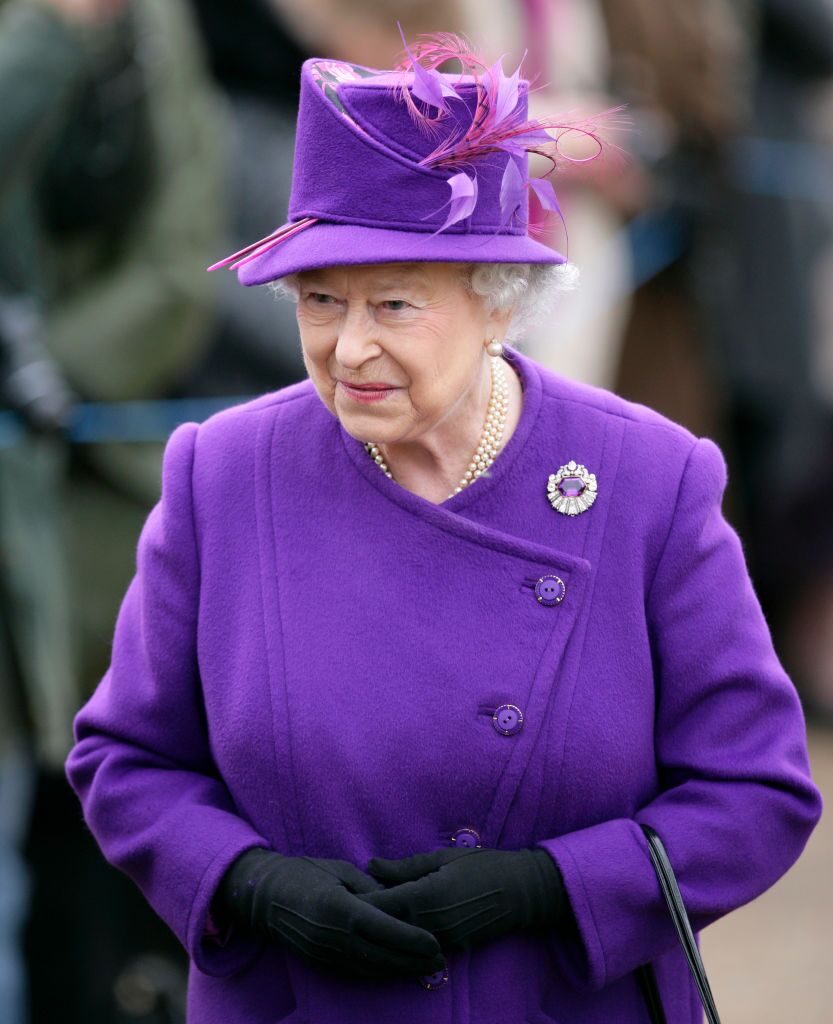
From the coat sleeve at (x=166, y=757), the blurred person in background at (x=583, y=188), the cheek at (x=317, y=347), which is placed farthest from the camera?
the blurred person in background at (x=583, y=188)

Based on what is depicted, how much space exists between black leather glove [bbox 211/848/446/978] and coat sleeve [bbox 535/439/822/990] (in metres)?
0.23

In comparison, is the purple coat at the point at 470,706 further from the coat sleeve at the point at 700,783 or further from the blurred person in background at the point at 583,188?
the blurred person in background at the point at 583,188

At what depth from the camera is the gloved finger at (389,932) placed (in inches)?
88.4

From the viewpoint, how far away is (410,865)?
7.66 ft

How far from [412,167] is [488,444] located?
1.44 ft

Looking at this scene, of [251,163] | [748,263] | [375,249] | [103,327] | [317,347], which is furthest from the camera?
[748,263]

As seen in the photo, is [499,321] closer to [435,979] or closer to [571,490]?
[571,490]

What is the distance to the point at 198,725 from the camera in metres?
2.53

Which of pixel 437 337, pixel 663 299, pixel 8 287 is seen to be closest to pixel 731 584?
Answer: pixel 437 337

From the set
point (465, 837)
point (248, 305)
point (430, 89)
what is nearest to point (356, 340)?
point (430, 89)

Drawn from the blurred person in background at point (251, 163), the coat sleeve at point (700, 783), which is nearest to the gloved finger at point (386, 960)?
the coat sleeve at point (700, 783)

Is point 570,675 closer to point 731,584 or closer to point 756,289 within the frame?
point 731,584

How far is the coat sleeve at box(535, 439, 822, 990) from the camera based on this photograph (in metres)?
2.37

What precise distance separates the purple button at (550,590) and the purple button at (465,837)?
0.32m
